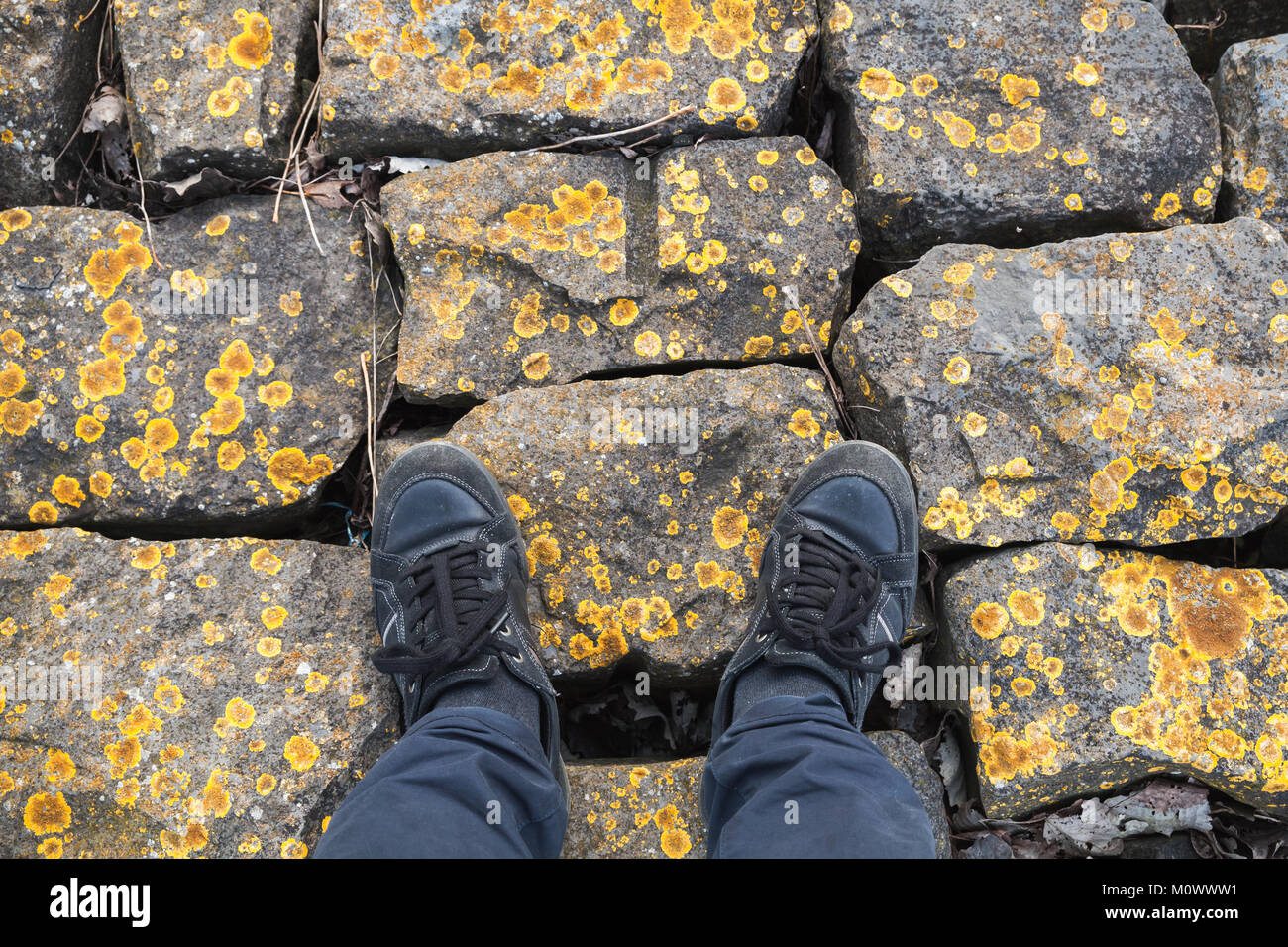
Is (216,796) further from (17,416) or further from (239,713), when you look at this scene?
(17,416)

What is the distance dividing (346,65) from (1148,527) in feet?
7.23

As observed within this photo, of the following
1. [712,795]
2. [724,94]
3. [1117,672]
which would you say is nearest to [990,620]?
[1117,672]

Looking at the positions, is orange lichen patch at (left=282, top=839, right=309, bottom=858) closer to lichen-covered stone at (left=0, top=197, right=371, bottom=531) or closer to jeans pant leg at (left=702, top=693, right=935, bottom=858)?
lichen-covered stone at (left=0, top=197, right=371, bottom=531)

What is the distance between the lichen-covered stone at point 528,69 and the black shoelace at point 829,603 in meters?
1.11

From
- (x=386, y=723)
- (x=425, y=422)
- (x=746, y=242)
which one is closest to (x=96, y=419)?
(x=425, y=422)

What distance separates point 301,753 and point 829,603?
4.05ft

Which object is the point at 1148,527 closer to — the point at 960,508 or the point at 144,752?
the point at 960,508

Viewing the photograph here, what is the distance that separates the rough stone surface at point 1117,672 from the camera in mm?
1787

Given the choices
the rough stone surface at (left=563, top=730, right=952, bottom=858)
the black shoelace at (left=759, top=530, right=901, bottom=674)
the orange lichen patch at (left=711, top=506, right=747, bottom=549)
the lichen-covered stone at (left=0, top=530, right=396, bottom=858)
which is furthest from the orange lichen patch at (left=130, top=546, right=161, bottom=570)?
the black shoelace at (left=759, top=530, right=901, bottom=674)

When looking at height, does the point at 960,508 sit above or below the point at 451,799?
above

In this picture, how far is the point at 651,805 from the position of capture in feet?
5.98
